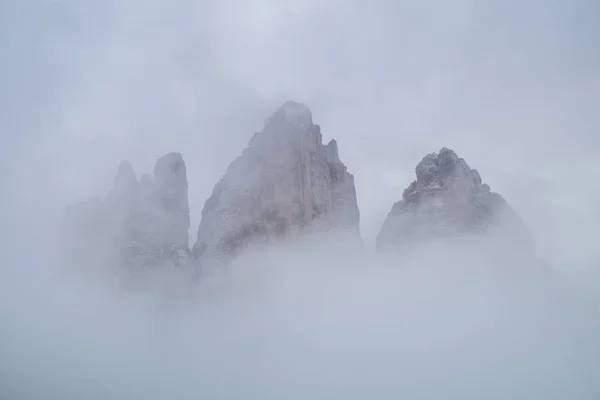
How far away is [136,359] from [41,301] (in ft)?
102

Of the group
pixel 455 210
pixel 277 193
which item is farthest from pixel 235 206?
pixel 455 210

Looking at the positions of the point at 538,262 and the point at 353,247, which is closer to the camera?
the point at 538,262

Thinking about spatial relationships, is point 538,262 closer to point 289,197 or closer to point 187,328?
point 289,197

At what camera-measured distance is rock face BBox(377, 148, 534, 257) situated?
10112 centimetres

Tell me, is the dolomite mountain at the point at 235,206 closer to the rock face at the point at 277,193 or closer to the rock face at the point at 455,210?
the rock face at the point at 277,193

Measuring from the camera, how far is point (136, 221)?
108m

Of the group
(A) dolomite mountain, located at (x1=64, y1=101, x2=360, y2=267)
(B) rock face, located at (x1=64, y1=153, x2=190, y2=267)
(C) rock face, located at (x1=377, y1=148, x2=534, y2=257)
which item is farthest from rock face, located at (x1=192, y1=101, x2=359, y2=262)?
(C) rock face, located at (x1=377, y1=148, x2=534, y2=257)

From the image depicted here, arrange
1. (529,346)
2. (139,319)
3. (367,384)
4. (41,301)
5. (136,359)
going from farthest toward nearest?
(41,301) < (139,319) < (136,359) < (529,346) < (367,384)

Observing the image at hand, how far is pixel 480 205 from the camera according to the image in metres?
102

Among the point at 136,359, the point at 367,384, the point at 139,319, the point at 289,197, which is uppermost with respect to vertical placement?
the point at 289,197

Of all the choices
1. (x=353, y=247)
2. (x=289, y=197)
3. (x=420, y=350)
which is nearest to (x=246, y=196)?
(x=289, y=197)

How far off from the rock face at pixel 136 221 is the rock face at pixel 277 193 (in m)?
6.73

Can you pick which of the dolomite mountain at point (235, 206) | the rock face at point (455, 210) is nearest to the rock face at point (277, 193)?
the dolomite mountain at point (235, 206)

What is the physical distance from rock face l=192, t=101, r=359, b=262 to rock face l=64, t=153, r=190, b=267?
673cm
